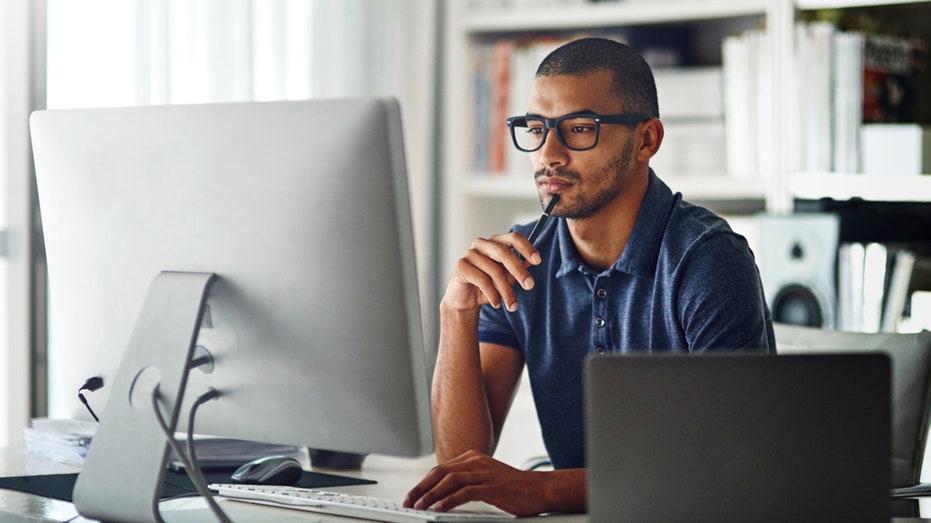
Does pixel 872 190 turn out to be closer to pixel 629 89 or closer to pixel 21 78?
pixel 629 89

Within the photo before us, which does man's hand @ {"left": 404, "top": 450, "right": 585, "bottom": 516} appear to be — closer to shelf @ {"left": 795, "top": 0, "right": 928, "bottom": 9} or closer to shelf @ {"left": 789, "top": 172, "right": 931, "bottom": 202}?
shelf @ {"left": 789, "top": 172, "right": 931, "bottom": 202}

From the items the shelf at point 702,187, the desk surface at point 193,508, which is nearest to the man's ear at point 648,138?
the desk surface at point 193,508

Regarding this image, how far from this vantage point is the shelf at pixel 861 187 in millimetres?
2586

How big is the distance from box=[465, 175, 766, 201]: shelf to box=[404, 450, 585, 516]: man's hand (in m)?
1.64

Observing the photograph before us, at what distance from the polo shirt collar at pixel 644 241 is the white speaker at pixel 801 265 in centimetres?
95

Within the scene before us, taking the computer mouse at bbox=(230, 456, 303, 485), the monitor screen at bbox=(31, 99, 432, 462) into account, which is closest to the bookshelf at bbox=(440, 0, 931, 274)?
the computer mouse at bbox=(230, 456, 303, 485)

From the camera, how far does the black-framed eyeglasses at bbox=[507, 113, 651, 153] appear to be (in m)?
1.70

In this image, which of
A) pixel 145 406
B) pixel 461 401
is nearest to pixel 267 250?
pixel 145 406

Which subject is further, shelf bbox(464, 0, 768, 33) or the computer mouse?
shelf bbox(464, 0, 768, 33)

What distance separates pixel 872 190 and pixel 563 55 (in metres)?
1.19

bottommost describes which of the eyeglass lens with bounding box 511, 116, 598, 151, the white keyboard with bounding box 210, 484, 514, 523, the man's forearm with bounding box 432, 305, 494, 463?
the white keyboard with bounding box 210, 484, 514, 523

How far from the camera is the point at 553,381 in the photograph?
6.02 feet

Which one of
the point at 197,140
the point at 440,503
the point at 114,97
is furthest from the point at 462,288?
the point at 114,97

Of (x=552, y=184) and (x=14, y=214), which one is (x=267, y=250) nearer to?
(x=552, y=184)
